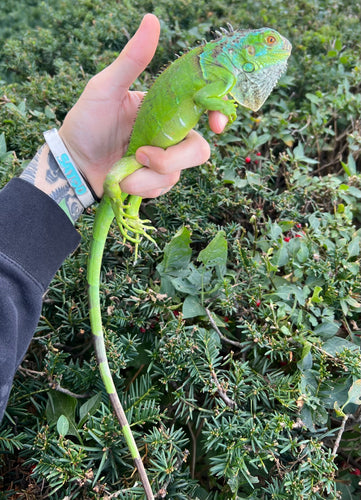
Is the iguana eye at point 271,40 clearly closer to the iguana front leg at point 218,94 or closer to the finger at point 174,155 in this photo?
the iguana front leg at point 218,94

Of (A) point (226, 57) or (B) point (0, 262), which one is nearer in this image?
(B) point (0, 262)

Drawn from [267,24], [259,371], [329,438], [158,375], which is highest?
[267,24]

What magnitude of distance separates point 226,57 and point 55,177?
2.76 ft

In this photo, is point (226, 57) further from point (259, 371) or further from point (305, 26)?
point (305, 26)

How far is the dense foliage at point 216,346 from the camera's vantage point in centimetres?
136

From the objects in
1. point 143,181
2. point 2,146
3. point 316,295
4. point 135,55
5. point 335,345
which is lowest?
point 335,345

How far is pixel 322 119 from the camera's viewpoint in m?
2.39

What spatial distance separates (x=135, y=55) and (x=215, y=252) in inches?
33.2

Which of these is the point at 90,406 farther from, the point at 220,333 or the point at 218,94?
the point at 218,94

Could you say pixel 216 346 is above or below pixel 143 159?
below

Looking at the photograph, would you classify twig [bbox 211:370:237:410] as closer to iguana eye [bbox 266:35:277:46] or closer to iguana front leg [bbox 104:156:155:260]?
iguana front leg [bbox 104:156:155:260]

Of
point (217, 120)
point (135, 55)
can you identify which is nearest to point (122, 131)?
point (135, 55)

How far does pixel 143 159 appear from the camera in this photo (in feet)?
5.20

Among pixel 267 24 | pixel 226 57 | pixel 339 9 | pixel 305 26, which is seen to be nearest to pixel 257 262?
pixel 226 57
